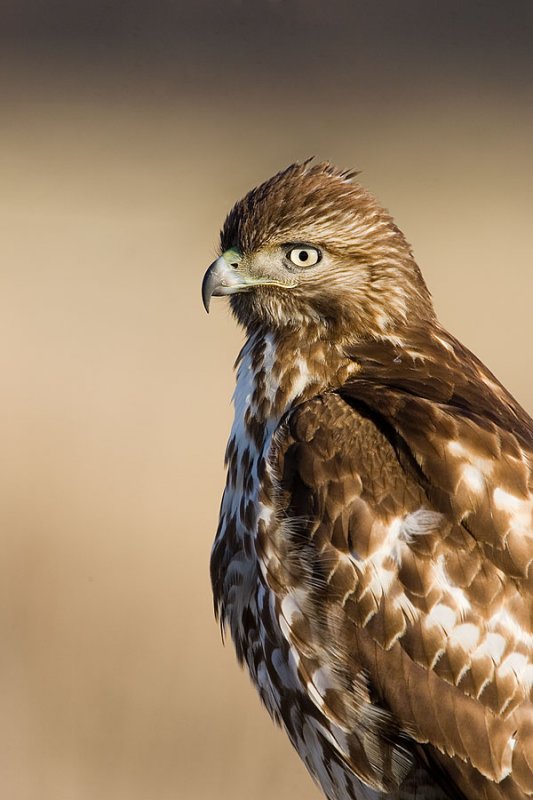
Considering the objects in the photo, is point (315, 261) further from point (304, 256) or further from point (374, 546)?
point (374, 546)

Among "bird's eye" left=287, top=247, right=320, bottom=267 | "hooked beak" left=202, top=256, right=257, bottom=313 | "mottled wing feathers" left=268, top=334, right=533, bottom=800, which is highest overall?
"bird's eye" left=287, top=247, right=320, bottom=267

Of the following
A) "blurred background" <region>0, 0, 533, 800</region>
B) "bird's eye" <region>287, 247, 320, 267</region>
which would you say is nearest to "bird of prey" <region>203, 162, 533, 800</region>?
"bird's eye" <region>287, 247, 320, 267</region>

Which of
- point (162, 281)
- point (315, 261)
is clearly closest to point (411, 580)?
point (315, 261)

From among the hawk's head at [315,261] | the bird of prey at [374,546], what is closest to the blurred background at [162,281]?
the bird of prey at [374,546]

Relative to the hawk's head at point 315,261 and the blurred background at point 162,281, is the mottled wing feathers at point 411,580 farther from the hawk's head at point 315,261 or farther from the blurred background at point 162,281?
the blurred background at point 162,281

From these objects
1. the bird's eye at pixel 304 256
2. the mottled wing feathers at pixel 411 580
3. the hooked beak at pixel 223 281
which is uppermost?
the bird's eye at pixel 304 256

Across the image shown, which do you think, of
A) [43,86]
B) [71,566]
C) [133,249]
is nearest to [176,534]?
[71,566]

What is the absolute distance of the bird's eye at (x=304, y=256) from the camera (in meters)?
4.12

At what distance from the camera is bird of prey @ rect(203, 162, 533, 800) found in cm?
355

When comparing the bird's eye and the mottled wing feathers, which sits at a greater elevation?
the bird's eye

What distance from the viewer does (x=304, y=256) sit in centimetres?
412

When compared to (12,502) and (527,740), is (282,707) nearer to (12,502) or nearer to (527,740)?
(527,740)

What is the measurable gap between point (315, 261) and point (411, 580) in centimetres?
95

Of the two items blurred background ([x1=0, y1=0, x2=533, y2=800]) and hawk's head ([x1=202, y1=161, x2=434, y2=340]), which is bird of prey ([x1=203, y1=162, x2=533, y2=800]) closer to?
hawk's head ([x1=202, y1=161, x2=434, y2=340])
